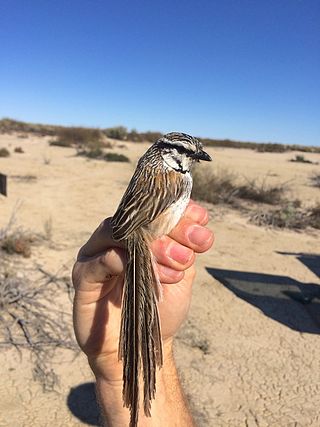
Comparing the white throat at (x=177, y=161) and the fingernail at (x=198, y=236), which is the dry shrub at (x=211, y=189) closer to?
the white throat at (x=177, y=161)

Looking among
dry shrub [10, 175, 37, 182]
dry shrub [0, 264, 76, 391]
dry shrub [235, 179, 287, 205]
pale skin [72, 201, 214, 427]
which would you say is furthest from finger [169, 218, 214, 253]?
dry shrub [10, 175, 37, 182]

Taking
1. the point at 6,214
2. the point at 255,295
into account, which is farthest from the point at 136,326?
the point at 6,214

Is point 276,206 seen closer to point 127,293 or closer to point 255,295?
point 255,295

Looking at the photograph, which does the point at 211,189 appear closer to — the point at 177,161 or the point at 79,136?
the point at 177,161

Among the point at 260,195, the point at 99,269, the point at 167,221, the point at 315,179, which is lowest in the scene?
the point at 260,195

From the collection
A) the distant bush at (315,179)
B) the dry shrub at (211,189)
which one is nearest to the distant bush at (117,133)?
→ the distant bush at (315,179)

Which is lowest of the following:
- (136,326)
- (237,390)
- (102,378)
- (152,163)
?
(237,390)

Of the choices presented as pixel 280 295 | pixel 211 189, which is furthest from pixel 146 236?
pixel 211 189
